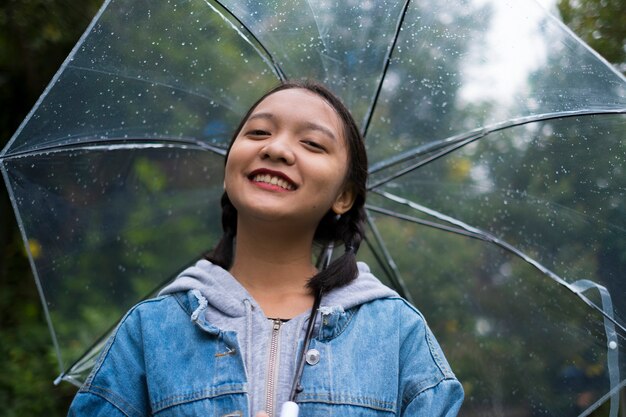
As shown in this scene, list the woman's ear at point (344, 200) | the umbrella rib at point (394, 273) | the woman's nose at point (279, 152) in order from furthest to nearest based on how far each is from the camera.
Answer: the umbrella rib at point (394, 273) → the woman's ear at point (344, 200) → the woman's nose at point (279, 152)

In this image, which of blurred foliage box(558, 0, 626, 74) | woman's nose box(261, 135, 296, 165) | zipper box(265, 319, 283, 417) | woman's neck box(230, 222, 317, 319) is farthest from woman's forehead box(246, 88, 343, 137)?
blurred foliage box(558, 0, 626, 74)

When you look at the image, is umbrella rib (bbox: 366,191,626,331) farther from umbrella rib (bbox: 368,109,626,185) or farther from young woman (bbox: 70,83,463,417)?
young woman (bbox: 70,83,463,417)

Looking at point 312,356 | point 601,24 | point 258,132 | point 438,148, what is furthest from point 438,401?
point 601,24

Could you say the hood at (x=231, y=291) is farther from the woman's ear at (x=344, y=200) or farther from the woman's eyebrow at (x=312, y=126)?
the woman's eyebrow at (x=312, y=126)

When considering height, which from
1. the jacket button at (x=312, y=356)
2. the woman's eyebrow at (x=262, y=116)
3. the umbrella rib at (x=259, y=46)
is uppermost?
the umbrella rib at (x=259, y=46)

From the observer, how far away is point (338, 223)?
2.38 metres

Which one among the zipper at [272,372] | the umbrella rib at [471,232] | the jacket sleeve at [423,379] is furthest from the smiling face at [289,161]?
the umbrella rib at [471,232]

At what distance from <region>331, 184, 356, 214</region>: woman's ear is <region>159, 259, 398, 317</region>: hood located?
0.23m

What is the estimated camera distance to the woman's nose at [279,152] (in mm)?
1991

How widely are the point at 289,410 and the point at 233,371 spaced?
21 cm

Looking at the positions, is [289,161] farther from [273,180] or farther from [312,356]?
[312,356]

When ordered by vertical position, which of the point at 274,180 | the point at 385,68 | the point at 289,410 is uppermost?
the point at 385,68

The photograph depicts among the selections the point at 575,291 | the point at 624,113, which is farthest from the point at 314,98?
A: the point at 575,291

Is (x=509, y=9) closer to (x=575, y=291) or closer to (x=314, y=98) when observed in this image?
(x=314, y=98)
